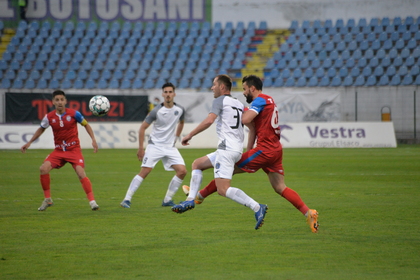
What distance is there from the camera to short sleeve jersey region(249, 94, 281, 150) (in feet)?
21.5

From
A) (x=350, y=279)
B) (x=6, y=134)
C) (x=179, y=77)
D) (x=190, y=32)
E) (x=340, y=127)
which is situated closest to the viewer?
(x=350, y=279)

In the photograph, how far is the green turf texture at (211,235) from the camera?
189 inches

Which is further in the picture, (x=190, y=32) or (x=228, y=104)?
(x=190, y=32)

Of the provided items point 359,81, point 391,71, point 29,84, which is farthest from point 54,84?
point 391,71

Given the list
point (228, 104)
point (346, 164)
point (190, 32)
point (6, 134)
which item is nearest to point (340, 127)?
point (346, 164)

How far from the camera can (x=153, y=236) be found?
20.6 feet

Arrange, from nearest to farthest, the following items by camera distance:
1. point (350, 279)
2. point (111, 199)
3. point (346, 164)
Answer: point (350, 279)
point (111, 199)
point (346, 164)

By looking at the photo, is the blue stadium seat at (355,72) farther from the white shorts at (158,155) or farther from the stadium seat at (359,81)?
the white shorts at (158,155)

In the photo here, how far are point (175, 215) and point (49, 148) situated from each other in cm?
1649

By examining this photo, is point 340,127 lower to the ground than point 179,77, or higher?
lower

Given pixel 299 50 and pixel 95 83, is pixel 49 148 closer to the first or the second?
pixel 95 83

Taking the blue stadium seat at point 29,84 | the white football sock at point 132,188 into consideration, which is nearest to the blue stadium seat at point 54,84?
the blue stadium seat at point 29,84

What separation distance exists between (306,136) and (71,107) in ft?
35.7

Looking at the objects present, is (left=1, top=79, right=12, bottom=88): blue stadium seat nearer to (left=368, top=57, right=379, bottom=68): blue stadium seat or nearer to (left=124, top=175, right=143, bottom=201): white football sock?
(left=368, top=57, right=379, bottom=68): blue stadium seat
